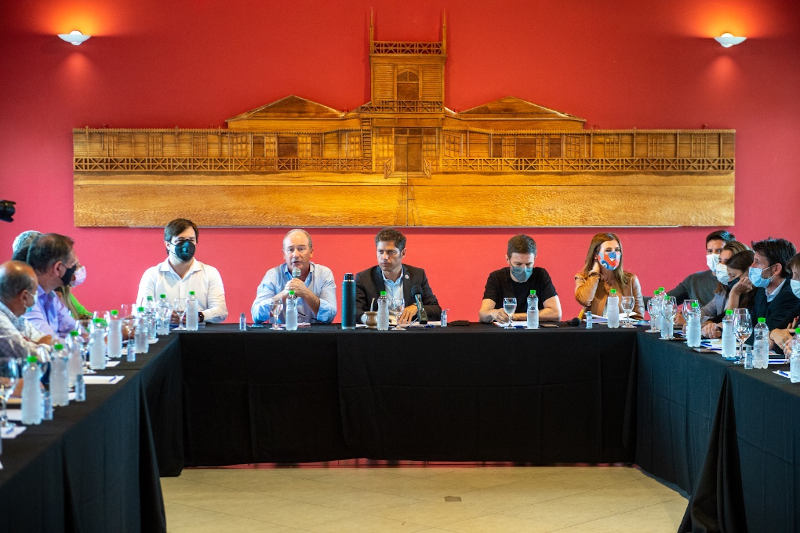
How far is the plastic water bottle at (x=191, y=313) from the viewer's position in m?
4.54

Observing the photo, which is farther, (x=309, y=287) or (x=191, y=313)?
(x=309, y=287)

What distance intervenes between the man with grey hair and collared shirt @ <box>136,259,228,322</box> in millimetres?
270

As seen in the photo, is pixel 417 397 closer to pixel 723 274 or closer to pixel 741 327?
pixel 741 327

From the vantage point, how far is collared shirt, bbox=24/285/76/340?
3785mm

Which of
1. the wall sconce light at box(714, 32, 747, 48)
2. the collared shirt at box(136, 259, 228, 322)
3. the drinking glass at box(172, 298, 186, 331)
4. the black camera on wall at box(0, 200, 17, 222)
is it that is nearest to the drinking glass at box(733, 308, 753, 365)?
the drinking glass at box(172, 298, 186, 331)

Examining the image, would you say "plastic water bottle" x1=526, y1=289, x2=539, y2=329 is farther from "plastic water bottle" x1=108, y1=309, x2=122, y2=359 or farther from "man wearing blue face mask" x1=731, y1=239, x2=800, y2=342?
"plastic water bottle" x1=108, y1=309, x2=122, y2=359

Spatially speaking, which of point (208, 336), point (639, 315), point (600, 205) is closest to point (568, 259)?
point (600, 205)

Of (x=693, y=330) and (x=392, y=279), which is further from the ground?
(x=392, y=279)

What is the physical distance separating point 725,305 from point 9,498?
12.2 feet

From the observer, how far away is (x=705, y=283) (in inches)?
227

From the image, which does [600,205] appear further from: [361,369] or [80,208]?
[80,208]

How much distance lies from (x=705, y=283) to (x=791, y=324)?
1.89 metres

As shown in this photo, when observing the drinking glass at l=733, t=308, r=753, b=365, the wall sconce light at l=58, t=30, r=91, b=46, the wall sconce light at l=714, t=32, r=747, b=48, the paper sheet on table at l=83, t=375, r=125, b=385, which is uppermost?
the wall sconce light at l=714, t=32, r=747, b=48

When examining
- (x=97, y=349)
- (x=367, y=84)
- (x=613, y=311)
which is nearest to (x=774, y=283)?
(x=613, y=311)
